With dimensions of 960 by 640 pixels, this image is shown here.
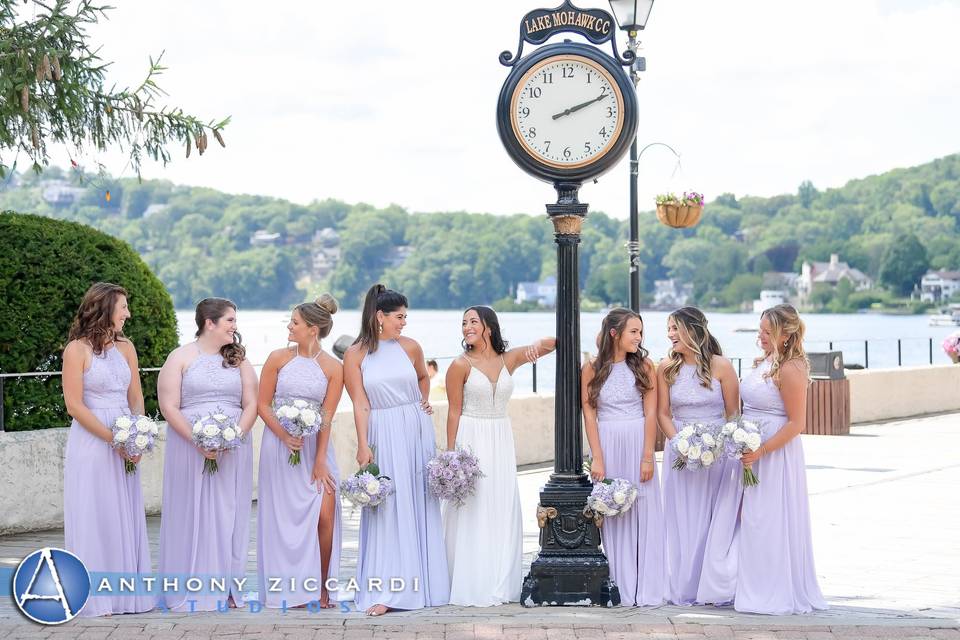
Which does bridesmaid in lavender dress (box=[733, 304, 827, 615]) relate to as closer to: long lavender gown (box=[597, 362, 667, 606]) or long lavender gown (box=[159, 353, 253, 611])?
long lavender gown (box=[597, 362, 667, 606])

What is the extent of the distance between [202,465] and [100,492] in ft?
2.03

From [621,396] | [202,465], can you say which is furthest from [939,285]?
[202,465]

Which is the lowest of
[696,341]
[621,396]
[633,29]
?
[621,396]

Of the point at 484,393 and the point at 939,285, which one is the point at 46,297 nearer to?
the point at 484,393

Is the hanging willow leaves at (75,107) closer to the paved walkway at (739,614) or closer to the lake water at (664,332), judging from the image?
the paved walkway at (739,614)

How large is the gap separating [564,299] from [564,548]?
1.53 metres

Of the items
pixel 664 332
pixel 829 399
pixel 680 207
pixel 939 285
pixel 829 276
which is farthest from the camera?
pixel 664 332

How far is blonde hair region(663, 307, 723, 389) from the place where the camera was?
8.25 m

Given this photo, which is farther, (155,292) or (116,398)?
(155,292)

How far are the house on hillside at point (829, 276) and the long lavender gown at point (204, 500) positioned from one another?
90.9 metres

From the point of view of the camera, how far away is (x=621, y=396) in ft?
27.2

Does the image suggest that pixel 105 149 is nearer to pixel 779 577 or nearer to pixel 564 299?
pixel 564 299

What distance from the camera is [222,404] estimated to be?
8.30 metres

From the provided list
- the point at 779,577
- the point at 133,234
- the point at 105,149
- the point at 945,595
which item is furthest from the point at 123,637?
the point at 133,234
